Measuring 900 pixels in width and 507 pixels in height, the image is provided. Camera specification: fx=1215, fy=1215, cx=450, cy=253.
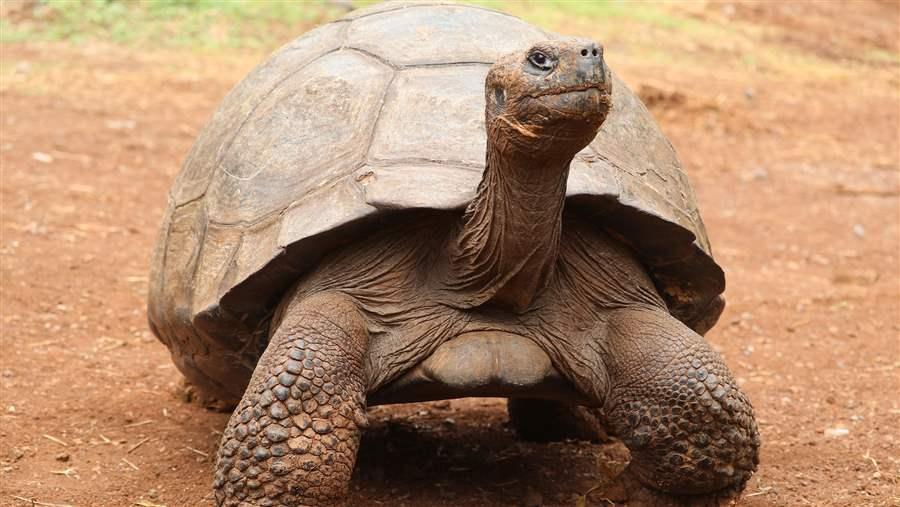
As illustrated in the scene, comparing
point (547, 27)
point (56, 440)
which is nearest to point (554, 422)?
point (56, 440)

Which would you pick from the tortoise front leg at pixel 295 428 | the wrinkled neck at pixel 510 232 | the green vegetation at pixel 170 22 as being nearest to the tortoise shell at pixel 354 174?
the wrinkled neck at pixel 510 232

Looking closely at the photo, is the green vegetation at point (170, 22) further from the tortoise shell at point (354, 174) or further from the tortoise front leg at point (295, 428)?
the tortoise front leg at point (295, 428)

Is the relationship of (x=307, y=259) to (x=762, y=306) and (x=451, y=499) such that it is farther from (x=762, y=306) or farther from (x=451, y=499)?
(x=762, y=306)

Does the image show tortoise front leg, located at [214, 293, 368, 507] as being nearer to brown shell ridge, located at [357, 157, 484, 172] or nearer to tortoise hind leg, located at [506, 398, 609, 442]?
brown shell ridge, located at [357, 157, 484, 172]

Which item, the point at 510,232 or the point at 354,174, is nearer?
the point at 510,232

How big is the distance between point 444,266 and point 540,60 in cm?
78

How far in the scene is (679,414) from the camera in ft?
10.7

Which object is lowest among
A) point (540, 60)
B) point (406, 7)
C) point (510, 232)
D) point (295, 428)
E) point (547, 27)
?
point (547, 27)

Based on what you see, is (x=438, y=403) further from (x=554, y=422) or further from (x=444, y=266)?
(x=444, y=266)

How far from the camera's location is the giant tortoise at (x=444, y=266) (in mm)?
3043

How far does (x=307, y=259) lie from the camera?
341cm

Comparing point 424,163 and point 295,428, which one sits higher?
point 424,163

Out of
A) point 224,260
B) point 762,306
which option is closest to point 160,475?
point 224,260

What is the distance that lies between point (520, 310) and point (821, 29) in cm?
1439
